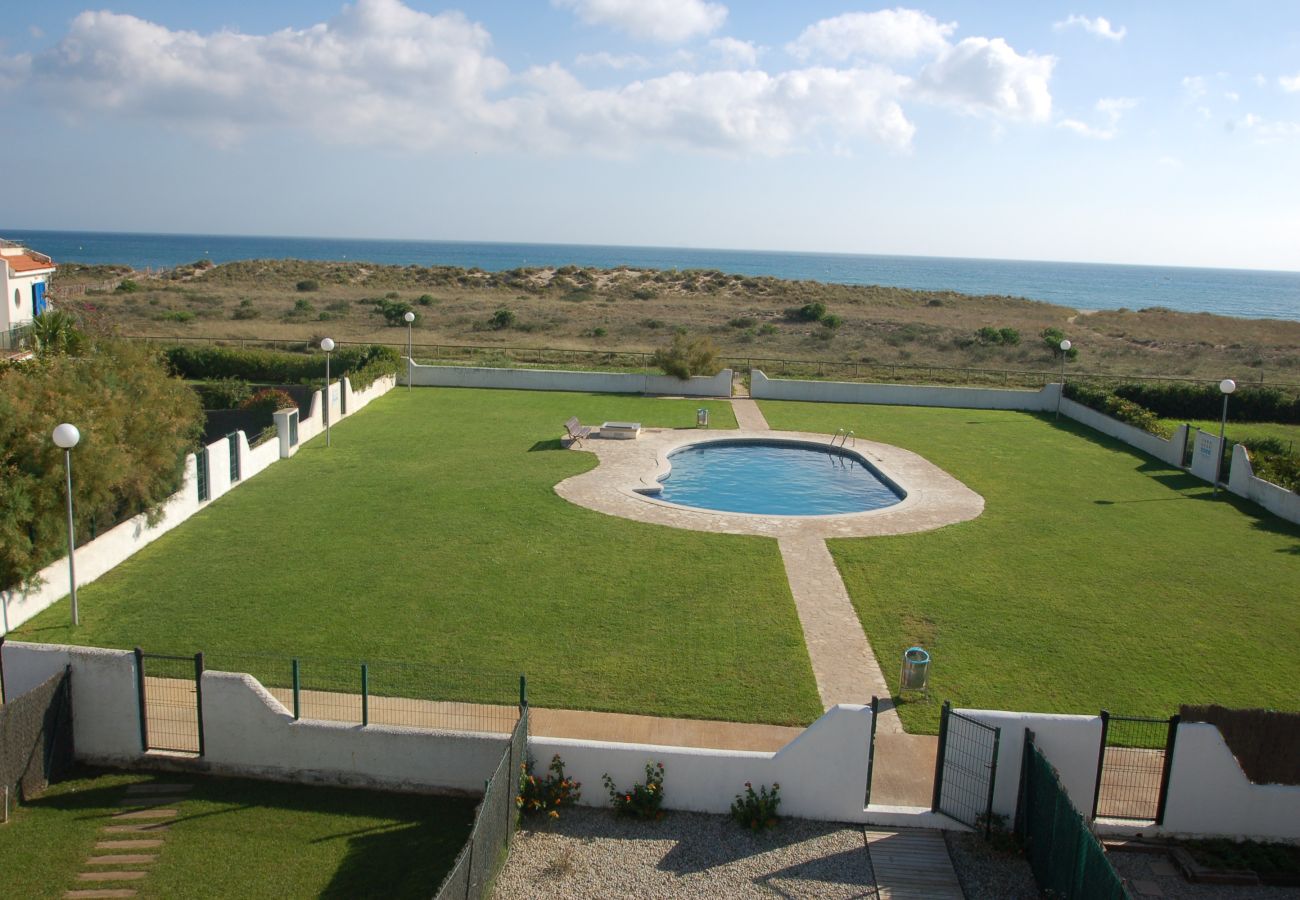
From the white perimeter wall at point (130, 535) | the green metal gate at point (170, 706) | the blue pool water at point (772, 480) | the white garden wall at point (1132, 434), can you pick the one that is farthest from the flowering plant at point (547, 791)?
the white garden wall at point (1132, 434)

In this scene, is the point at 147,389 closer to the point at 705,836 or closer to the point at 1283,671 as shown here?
the point at 705,836

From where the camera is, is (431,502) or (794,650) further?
(431,502)

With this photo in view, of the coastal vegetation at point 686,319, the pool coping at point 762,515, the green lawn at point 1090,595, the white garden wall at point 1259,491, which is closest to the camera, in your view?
the green lawn at point 1090,595

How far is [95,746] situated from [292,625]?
10.5 feet

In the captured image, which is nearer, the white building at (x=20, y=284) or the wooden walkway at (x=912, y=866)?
the wooden walkway at (x=912, y=866)

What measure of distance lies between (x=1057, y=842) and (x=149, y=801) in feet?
29.3

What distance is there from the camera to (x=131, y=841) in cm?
945

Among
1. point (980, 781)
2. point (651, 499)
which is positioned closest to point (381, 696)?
point (980, 781)

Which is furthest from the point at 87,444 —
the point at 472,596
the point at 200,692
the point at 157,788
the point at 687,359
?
the point at 687,359

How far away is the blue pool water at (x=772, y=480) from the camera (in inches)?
880

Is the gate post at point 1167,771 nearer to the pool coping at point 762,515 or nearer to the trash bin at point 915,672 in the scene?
the trash bin at point 915,672

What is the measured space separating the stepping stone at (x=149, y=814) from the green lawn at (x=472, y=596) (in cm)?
251

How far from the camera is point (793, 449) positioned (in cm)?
2842

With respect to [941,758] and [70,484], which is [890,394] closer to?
[941,758]
